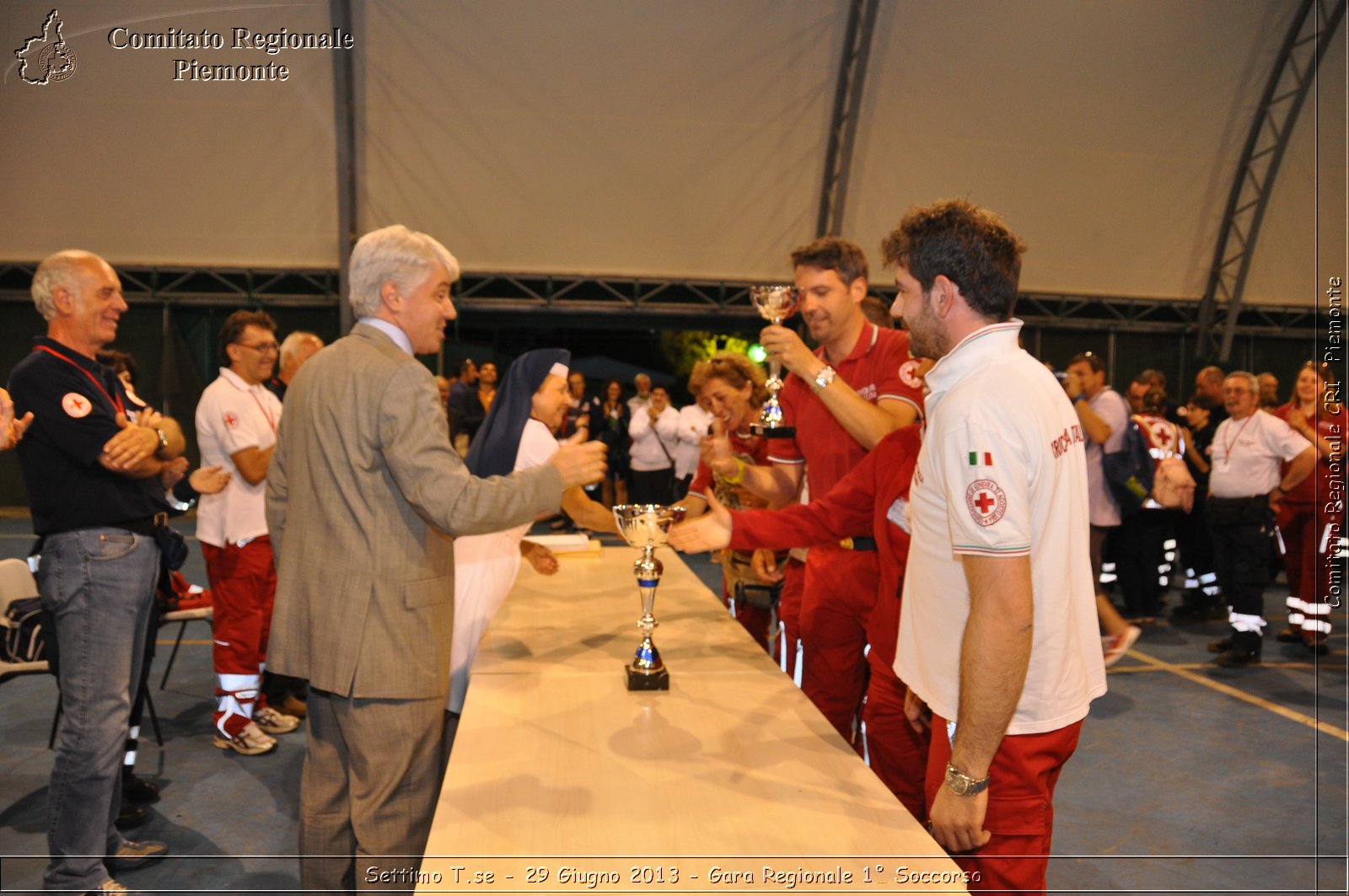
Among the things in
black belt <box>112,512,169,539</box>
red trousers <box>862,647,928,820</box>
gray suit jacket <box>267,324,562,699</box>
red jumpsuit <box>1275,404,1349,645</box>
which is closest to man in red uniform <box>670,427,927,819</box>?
red trousers <box>862,647,928,820</box>

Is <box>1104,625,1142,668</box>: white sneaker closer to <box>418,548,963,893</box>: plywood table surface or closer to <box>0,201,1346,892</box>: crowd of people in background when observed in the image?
<box>0,201,1346,892</box>: crowd of people in background

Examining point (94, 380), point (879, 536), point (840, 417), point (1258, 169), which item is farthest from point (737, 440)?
point (1258, 169)

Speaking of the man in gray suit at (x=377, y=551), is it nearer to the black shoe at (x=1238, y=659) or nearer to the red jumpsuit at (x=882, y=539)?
the red jumpsuit at (x=882, y=539)

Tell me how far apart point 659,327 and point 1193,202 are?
759 cm

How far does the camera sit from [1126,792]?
397 cm

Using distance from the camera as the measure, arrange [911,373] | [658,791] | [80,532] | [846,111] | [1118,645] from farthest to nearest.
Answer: [846,111], [911,373], [80,532], [1118,645], [658,791]

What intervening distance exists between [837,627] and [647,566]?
0.91m

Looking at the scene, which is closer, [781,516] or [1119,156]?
[781,516]

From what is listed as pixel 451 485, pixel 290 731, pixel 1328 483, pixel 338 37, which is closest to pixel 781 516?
pixel 451 485

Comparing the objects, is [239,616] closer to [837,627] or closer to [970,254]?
[837,627]

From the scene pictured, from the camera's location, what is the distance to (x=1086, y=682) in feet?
5.74

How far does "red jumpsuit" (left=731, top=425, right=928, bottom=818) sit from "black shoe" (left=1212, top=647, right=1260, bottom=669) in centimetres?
461

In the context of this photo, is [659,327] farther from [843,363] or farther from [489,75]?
[843,363]

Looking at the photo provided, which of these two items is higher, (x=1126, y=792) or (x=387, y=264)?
(x=387, y=264)
